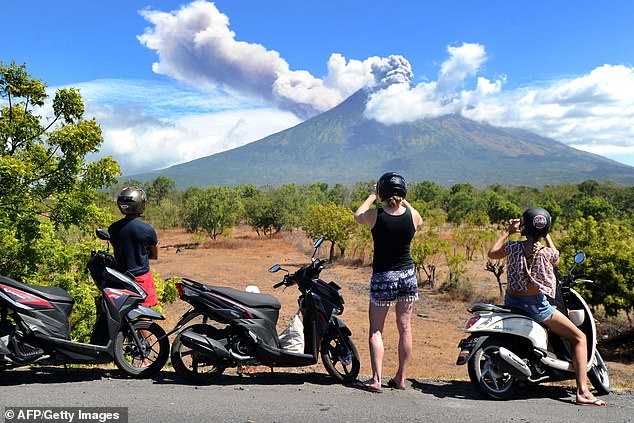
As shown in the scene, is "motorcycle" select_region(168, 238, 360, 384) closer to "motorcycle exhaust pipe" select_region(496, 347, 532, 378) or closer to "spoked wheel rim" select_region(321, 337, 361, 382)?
"spoked wheel rim" select_region(321, 337, 361, 382)

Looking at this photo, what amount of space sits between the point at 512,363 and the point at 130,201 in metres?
3.83

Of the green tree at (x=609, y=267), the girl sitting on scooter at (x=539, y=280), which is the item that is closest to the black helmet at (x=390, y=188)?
the girl sitting on scooter at (x=539, y=280)

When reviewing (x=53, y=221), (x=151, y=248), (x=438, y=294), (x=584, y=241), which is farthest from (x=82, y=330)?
(x=438, y=294)

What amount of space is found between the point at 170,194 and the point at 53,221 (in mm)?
73466

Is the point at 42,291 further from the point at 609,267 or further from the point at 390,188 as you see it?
the point at 609,267

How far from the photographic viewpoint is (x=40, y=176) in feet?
23.9

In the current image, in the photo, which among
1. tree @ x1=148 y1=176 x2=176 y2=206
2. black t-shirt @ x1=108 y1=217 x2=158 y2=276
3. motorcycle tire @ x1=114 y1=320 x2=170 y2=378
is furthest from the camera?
tree @ x1=148 y1=176 x2=176 y2=206

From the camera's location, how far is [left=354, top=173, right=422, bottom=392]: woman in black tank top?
448 cm

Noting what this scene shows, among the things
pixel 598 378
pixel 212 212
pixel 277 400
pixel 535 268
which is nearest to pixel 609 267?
pixel 598 378

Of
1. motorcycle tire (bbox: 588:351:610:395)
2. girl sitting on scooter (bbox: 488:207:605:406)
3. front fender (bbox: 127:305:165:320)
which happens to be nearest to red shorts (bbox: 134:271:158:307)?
front fender (bbox: 127:305:165:320)

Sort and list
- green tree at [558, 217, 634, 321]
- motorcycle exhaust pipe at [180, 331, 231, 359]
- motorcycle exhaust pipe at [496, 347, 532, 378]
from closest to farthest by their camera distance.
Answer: motorcycle exhaust pipe at [496, 347, 532, 378] < motorcycle exhaust pipe at [180, 331, 231, 359] < green tree at [558, 217, 634, 321]

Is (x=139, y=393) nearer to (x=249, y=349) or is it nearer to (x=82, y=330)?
(x=249, y=349)

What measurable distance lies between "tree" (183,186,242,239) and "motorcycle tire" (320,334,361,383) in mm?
40563

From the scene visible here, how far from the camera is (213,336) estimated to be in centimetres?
462
